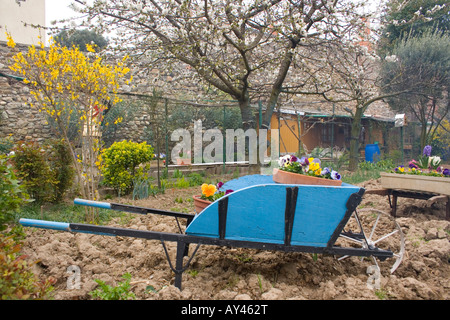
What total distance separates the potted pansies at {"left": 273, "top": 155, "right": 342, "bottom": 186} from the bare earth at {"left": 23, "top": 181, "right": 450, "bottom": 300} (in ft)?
2.35

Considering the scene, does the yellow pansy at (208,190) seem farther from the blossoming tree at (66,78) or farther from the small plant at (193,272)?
the blossoming tree at (66,78)

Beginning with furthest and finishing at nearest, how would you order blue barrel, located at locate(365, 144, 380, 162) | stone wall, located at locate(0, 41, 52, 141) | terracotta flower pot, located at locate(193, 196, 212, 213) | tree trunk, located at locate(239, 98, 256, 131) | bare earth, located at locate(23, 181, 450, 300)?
blue barrel, located at locate(365, 144, 380, 162)
stone wall, located at locate(0, 41, 52, 141)
tree trunk, located at locate(239, 98, 256, 131)
terracotta flower pot, located at locate(193, 196, 212, 213)
bare earth, located at locate(23, 181, 450, 300)

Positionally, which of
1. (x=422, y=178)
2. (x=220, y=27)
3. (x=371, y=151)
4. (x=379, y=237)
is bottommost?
(x=379, y=237)

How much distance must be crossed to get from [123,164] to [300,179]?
13.1 ft

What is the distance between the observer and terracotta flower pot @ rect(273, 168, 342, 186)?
2.63 m

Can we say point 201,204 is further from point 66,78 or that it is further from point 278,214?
point 66,78

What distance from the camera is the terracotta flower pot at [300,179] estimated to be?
8.63 ft

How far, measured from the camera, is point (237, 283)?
8.23 ft

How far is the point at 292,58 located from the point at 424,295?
4524 mm

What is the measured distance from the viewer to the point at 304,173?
9.48 feet

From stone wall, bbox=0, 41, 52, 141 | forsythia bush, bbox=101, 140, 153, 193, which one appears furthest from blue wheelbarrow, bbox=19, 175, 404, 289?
stone wall, bbox=0, 41, 52, 141

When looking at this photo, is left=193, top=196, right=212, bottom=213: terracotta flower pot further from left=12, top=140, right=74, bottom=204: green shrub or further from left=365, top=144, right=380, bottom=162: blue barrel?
left=365, top=144, right=380, bottom=162: blue barrel

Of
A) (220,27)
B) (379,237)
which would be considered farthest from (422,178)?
(220,27)
